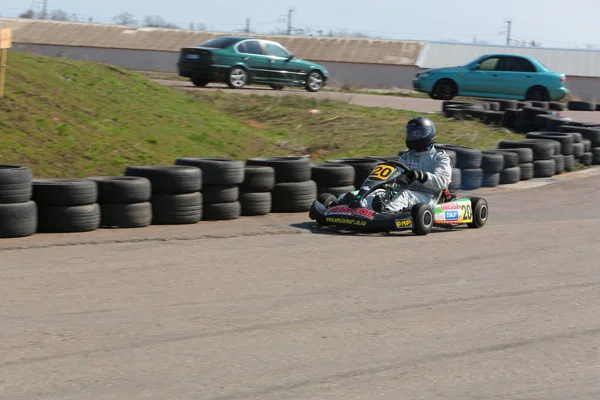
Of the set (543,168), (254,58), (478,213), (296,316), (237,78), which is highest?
(254,58)

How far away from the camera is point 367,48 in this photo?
54.7 metres

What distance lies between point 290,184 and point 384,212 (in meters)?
1.63

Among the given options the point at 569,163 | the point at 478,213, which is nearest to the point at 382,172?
the point at 478,213

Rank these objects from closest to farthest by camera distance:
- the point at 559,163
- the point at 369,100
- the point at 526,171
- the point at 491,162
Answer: the point at 491,162, the point at 526,171, the point at 559,163, the point at 369,100

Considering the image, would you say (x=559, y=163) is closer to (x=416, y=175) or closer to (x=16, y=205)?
(x=416, y=175)

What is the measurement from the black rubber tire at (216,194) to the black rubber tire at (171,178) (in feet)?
0.80

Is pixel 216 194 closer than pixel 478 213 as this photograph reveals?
Yes

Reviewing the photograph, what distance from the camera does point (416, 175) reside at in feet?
31.0

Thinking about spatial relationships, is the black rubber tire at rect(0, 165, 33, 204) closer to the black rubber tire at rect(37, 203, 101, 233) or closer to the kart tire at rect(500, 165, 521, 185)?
the black rubber tire at rect(37, 203, 101, 233)

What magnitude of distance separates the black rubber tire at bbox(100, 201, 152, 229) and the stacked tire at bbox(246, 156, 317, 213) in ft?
5.83

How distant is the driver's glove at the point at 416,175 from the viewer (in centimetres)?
944

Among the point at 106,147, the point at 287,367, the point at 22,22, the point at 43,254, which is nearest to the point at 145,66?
the point at 22,22

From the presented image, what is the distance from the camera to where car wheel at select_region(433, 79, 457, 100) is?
2538cm

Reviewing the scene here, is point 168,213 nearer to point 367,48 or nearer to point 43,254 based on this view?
point 43,254
